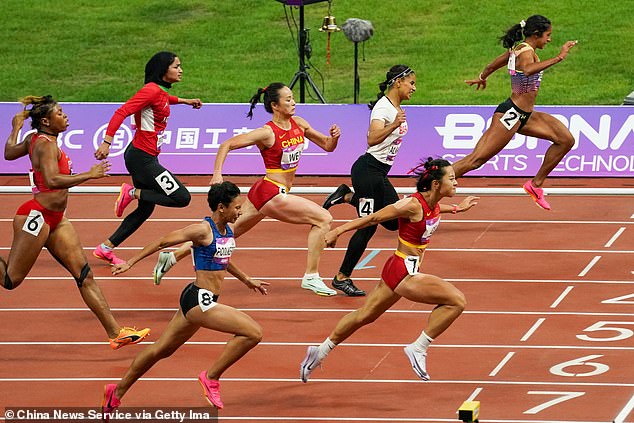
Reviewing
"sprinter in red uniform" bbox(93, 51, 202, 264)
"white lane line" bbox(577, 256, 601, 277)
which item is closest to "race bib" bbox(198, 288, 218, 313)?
"sprinter in red uniform" bbox(93, 51, 202, 264)

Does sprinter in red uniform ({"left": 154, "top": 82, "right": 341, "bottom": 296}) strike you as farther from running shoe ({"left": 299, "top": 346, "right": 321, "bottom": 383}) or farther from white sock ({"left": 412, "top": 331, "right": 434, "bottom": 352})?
white sock ({"left": 412, "top": 331, "right": 434, "bottom": 352})

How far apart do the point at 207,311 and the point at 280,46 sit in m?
17.5

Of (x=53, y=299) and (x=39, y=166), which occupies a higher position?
(x=39, y=166)

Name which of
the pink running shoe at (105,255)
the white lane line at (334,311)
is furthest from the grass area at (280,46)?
the white lane line at (334,311)

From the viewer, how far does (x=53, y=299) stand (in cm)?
1485

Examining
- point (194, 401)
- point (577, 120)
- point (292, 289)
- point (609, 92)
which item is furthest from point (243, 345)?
point (609, 92)

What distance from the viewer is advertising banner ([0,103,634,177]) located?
64.7 ft

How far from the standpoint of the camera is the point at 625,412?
11.4 metres

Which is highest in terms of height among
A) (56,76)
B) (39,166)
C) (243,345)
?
(39,166)

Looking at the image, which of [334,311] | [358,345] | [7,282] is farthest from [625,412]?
[7,282]

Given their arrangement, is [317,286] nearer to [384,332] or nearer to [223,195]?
[384,332]

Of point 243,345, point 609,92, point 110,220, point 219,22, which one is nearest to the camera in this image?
point 243,345

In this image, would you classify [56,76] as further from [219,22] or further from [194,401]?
[194,401]

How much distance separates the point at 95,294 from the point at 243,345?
2.10m
